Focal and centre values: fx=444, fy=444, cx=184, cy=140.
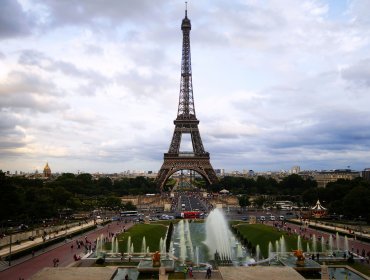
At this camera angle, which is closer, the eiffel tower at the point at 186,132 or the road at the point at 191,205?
the road at the point at 191,205

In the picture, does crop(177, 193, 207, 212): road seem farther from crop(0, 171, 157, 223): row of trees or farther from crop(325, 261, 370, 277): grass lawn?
crop(325, 261, 370, 277): grass lawn

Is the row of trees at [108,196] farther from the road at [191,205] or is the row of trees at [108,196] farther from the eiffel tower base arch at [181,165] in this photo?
the road at [191,205]

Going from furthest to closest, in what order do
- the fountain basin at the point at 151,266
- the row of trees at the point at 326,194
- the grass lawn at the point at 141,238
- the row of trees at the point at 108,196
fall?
the row of trees at the point at 326,194 → the row of trees at the point at 108,196 → the grass lawn at the point at 141,238 → the fountain basin at the point at 151,266

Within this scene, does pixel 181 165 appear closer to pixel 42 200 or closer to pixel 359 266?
pixel 42 200

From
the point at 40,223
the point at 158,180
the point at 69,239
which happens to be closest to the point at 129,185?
the point at 158,180

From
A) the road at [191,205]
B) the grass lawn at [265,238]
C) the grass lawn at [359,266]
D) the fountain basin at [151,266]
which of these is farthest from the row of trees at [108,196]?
the grass lawn at [359,266]

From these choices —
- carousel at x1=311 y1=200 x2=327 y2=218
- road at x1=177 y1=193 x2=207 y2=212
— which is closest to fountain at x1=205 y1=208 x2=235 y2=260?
carousel at x1=311 y1=200 x2=327 y2=218

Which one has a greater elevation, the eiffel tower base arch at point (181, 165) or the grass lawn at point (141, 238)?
the eiffel tower base arch at point (181, 165)

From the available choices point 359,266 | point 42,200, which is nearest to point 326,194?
point 42,200

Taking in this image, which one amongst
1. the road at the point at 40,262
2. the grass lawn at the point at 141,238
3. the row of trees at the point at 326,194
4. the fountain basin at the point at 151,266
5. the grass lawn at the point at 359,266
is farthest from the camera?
the row of trees at the point at 326,194
